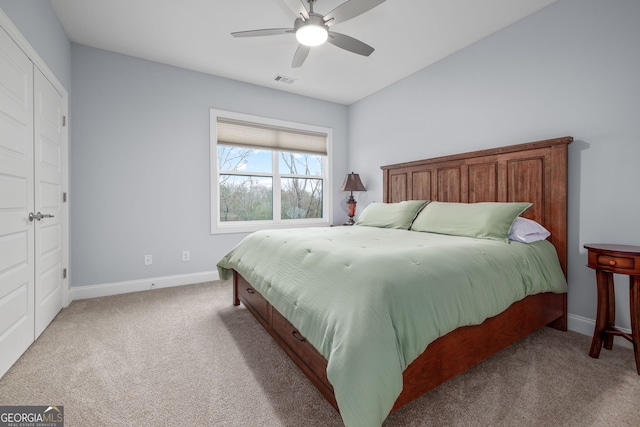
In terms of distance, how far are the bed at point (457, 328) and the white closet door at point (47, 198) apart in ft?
4.53

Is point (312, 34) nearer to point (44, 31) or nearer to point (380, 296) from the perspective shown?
point (380, 296)

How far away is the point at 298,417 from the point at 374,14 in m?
3.01

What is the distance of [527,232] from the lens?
2.17 m

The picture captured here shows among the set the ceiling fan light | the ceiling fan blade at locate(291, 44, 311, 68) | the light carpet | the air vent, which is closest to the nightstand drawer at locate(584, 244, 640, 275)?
the light carpet

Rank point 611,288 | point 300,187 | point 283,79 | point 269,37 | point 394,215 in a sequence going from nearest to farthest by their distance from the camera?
point 611,288 < point 269,37 < point 394,215 < point 283,79 < point 300,187

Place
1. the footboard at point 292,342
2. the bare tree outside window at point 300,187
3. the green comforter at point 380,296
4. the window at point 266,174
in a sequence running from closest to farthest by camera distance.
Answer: the green comforter at point 380,296
the footboard at point 292,342
the window at point 266,174
the bare tree outside window at point 300,187

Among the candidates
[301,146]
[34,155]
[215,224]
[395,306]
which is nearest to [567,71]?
[395,306]

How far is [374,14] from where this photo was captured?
245 centimetres

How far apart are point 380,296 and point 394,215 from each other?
1.95 meters

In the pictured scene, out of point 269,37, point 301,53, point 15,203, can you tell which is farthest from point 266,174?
point 15,203

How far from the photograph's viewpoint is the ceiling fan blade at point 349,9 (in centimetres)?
183

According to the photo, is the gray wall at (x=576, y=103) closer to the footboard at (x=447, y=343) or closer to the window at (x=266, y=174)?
the footboard at (x=447, y=343)

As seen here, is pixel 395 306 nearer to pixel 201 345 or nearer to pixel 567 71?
pixel 201 345

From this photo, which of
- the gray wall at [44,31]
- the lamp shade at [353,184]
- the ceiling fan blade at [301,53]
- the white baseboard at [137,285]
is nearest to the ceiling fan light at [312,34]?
the ceiling fan blade at [301,53]
